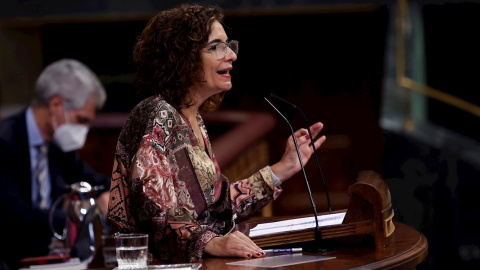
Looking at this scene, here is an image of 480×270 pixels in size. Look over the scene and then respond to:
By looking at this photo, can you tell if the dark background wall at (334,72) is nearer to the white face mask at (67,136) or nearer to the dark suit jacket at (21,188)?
the white face mask at (67,136)

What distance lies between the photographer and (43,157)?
11.9 feet

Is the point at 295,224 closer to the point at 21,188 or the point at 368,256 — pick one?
the point at 368,256

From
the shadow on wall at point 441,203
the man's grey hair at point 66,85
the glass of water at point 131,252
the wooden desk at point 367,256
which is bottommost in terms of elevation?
the shadow on wall at point 441,203

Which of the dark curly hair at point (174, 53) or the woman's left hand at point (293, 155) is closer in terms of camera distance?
the dark curly hair at point (174, 53)

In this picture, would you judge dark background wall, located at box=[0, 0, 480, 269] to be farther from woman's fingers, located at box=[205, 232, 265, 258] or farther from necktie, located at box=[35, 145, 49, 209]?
woman's fingers, located at box=[205, 232, 265, 258]

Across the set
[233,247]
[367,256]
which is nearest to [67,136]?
[233,247]

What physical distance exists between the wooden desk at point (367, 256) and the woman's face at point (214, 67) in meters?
0.49

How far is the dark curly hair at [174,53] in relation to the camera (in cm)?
175

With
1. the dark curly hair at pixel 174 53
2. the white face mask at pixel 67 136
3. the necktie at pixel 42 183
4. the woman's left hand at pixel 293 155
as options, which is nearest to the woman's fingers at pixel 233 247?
the dark curly hair at pixel 174 53

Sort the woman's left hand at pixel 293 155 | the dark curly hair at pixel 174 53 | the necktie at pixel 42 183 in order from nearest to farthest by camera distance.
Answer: the dark curly hair at pixel 174 53 < the woman's left hand at pixel 293 155 < the necktie at pixel 42 183

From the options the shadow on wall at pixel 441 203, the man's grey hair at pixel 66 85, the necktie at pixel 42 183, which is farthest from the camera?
the shadow on wall at pixel 441 203

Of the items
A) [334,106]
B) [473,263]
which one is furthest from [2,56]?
[473,263]

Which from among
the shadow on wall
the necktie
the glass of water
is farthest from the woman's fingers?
the shadow on wall

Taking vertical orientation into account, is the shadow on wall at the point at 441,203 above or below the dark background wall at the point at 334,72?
below
